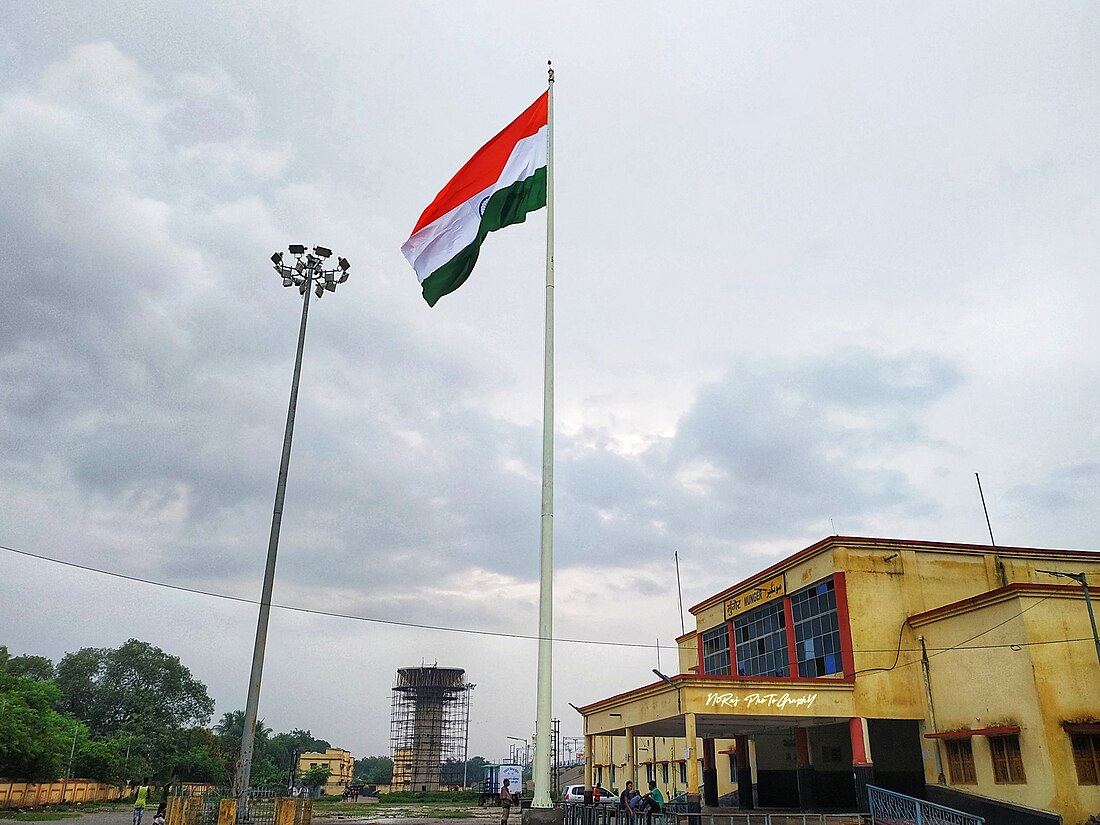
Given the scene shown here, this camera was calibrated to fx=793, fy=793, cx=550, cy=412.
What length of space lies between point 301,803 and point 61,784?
3842 centimetres

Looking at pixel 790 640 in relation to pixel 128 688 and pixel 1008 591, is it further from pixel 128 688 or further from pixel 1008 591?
pixel 128 688

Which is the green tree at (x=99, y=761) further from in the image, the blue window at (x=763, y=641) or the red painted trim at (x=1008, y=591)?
the red painted trim at (x=1008, y=591)

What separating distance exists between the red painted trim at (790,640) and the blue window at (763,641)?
18 centimetres

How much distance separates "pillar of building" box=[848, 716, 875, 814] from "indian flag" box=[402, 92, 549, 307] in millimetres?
21157

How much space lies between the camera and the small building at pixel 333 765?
384ft

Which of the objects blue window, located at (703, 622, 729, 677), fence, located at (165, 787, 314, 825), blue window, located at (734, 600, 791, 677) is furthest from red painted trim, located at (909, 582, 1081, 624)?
fence, located at (165, 787, 314, 825)

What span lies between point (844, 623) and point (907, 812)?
645cm

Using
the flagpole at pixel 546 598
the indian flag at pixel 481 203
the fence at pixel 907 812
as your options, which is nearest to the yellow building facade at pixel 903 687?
the fence at pixel 907 812

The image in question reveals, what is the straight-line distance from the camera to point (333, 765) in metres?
125

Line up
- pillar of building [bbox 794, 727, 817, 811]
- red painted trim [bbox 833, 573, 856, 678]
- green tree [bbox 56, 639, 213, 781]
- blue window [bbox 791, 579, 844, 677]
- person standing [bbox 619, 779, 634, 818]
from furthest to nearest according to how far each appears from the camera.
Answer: green tree [bbox 56, 639, 213, 781] < pillar of building [bbox 794, 727, 817, 811] < blue window [bbox 791, 579, 844, 677] < red painted trim [bbox 833, 573, 856, 678] < person standing [bbox 619, 779, 634, 818]

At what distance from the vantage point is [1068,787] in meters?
21.3

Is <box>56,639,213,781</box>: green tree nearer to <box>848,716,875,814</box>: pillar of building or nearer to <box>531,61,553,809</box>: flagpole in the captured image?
<box>848,716,875,814</box>: pillar of building

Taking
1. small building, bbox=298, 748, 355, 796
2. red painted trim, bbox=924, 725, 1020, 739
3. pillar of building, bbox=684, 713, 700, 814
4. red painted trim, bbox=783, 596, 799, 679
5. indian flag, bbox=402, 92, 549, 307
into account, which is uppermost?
indian flag, bbox=402, 92, 549, 307

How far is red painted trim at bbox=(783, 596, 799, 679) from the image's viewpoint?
104ft
